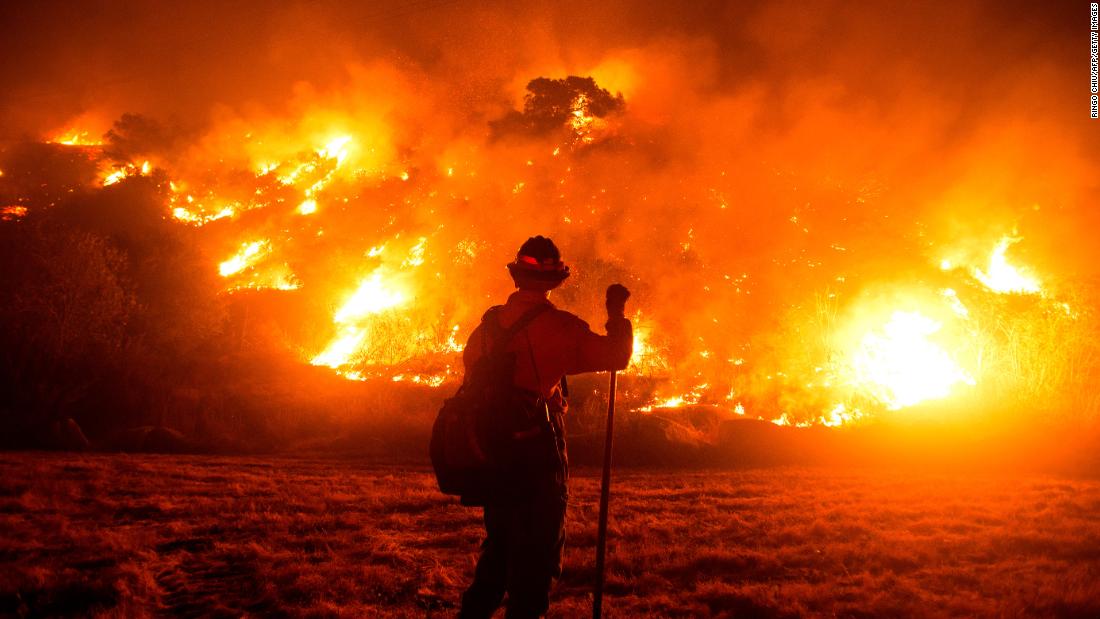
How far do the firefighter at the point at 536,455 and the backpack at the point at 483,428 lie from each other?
2.1 inches

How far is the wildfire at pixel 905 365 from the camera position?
16.2 metres

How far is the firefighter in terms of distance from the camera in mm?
3043

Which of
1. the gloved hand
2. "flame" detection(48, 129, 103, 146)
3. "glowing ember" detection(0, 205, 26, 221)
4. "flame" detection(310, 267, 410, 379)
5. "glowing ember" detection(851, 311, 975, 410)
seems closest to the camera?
the gloved hand

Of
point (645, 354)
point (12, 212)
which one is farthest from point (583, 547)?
point (12, 212)

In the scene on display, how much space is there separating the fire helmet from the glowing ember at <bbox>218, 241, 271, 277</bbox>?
25.3 meters

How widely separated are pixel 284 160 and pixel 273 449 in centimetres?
1936

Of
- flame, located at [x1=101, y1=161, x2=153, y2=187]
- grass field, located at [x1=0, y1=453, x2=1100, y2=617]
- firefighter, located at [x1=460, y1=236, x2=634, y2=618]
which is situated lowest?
grass field, located at [x1=0, y1=453, x2=1100, y2=617]

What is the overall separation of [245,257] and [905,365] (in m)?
23.4

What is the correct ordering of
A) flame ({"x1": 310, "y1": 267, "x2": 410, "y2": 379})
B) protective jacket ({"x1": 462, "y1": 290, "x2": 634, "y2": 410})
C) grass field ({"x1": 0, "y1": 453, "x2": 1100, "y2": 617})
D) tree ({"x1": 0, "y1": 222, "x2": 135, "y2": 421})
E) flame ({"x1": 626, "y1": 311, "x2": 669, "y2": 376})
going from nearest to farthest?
protective jacket ({"x1": 462, "y1": 290, "x2": 634, "y2": 410})
grass field ({"x1": 0, "y1": 453, "x2": 1100, "y2": 617})
tree ({"x1": 0, "y1": 222, "x2": 135, "y2": 421})
flame ({"x1": 626, "y1": 311, "x2": 669, "y2": 376})
flame ({"x1": 310, "y1": 267, "x2": 410, "y2": 379})

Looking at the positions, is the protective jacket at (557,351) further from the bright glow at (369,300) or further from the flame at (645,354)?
the bright glow at (369,300)

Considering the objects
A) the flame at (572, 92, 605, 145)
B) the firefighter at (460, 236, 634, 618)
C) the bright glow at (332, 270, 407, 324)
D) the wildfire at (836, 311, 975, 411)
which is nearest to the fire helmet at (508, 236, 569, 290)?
the firefighter at (460, 236, 634, 618)

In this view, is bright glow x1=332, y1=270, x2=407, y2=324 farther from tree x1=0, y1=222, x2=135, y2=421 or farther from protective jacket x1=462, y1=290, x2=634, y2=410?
protective jacket x1=462, y1=290, x2=634, y2=410

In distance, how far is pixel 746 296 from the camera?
19.2 m

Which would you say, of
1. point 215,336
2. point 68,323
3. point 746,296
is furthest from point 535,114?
point 68,323
